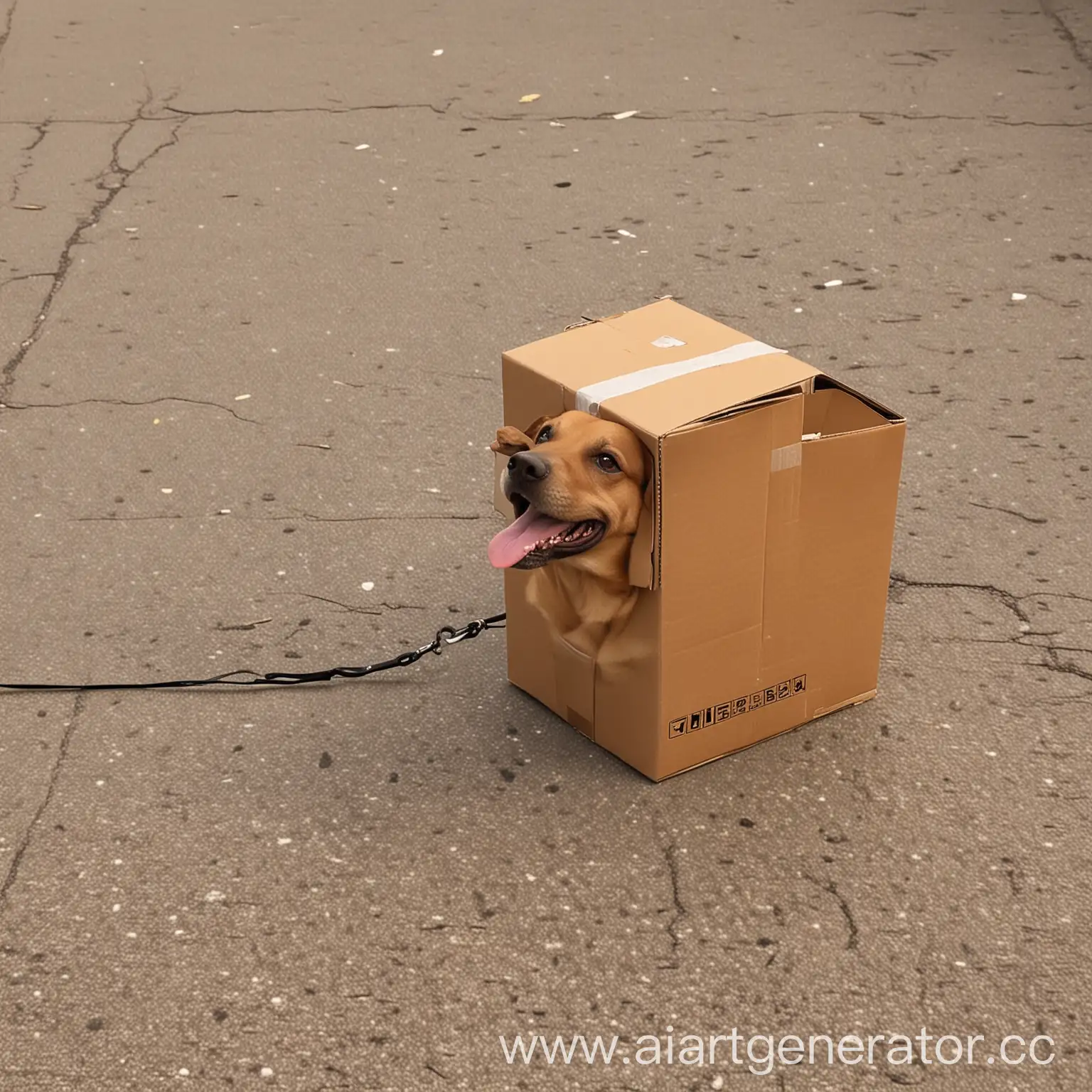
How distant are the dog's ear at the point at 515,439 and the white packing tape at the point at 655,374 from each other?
128 millimetres

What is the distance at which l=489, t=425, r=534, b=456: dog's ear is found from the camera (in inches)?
132

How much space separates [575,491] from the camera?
10.3ft

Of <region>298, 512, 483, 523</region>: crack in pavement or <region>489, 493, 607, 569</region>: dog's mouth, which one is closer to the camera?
<region>489, 493, 607, 569</region>: dog's mouth

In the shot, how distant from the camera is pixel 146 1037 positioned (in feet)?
9.48

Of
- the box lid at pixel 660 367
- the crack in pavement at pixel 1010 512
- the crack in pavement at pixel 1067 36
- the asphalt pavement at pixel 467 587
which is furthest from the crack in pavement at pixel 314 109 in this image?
the box lid at pixel 660 367

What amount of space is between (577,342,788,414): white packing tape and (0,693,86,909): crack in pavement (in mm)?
1601

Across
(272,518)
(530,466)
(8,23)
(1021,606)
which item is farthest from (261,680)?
(8,23)

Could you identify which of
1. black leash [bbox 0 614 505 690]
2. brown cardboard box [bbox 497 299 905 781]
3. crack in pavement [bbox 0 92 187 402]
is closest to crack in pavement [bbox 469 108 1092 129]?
crack in pavement [bbox 0 92 187 402]

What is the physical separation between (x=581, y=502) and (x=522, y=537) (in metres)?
0.16

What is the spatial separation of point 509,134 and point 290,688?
4.82 m

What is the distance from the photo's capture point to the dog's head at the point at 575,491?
3131 mm

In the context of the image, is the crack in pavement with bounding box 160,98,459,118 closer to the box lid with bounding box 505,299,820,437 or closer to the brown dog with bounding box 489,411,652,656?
the box lid with bounding box 505,299,820,437

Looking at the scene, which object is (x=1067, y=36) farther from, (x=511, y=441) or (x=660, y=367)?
(x=511, y=441)

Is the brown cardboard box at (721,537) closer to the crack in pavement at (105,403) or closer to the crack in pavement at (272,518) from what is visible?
the crack in pavement at (272,518)
